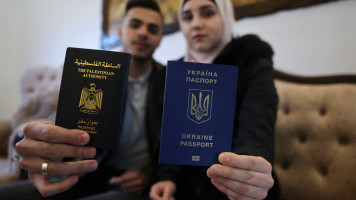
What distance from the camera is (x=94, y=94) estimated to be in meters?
0.56

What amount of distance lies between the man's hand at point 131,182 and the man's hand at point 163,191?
0.10 meters

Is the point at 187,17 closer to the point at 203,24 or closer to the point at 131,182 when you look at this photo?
the point at 203,24

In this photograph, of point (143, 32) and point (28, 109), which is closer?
point (143, 32)

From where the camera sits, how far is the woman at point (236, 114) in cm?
55

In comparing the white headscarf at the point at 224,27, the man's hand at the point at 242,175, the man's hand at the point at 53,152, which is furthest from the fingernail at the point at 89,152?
the white headscarf at the point at 224,27

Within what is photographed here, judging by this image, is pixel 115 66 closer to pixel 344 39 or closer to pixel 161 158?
pixel 161 158

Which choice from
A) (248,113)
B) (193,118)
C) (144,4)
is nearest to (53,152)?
(193,118)

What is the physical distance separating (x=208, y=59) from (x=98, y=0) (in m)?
1.80

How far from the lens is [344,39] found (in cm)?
109

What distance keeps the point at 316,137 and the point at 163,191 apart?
698 millimetres

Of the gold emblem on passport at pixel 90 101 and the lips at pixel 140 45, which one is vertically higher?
the lips at pixel 140 45

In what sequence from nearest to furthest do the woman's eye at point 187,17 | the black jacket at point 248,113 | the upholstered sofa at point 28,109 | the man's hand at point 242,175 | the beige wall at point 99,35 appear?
1. the man's hand at point 242,175
2. the black jacket at point 248,113
3. the woman's eye at point 187,17
4. the beige wall at point 99,35
5. the upholstered sofa at point 28,109

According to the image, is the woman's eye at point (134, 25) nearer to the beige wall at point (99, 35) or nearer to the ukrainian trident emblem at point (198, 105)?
the beige wall at point (99, 35)

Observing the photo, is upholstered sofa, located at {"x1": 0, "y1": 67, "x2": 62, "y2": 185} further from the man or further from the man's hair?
the man's hair
